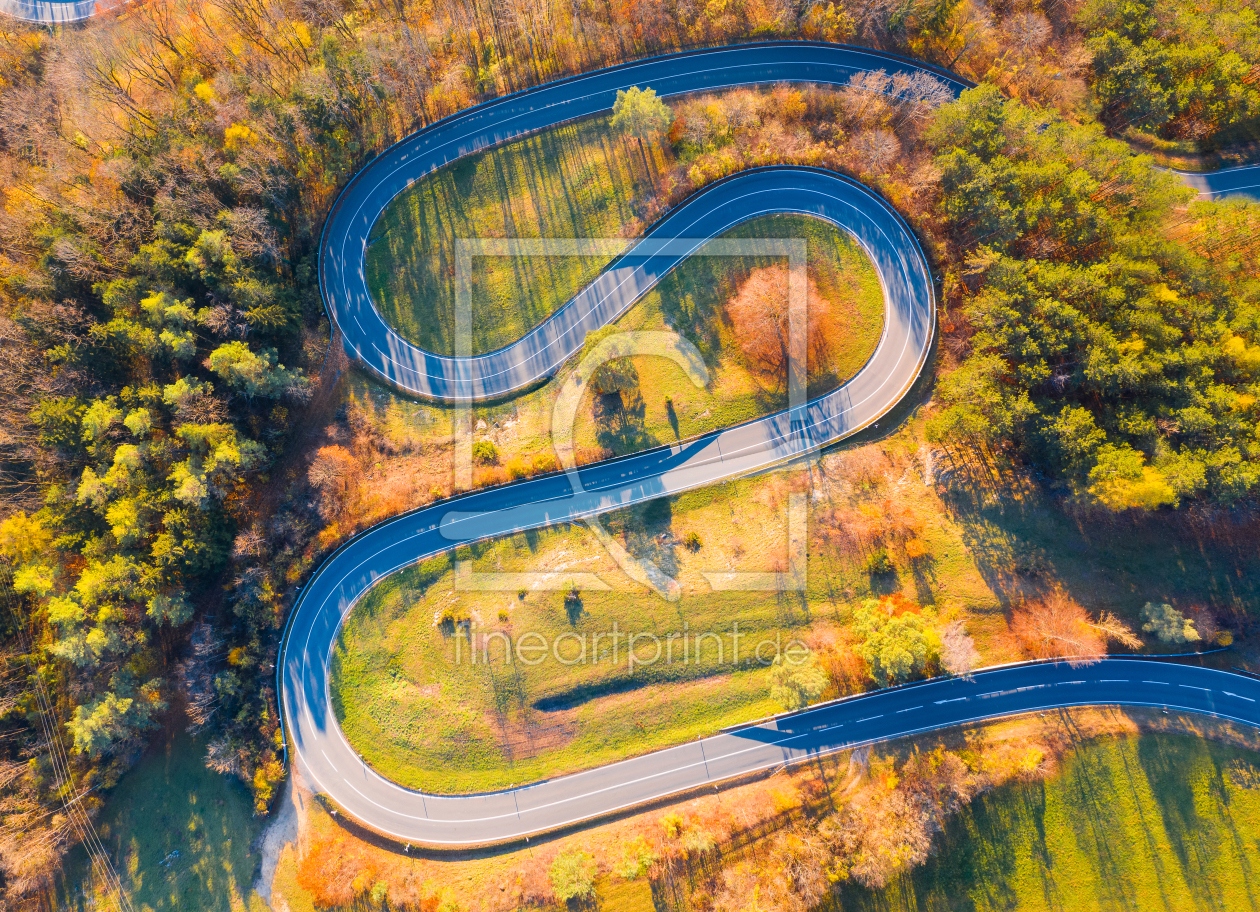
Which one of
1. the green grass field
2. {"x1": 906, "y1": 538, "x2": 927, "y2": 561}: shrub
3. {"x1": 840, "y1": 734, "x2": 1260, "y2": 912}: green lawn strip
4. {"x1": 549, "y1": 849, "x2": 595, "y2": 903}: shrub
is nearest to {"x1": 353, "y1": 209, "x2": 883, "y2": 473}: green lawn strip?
the green grass field

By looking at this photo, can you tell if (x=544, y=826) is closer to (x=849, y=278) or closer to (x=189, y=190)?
(x=849, y=278)

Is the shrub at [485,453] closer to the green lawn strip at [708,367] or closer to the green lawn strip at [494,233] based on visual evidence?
the green lawn strip at [708,367]

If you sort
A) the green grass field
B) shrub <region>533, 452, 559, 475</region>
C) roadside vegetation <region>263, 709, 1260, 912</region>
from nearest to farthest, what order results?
roadside vegetation <region>263, 709, 1260, 912</region>, the green grass field, shrub <region>533, 452, 559, 475</region>

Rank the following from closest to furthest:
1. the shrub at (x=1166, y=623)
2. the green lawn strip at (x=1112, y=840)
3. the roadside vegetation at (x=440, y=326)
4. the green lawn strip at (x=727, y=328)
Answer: the roadside vegetation at (x=440, y=326) < the shrub at (x=1166, y=623) < the green lawn strip at (x=1112, y=840) < the green lawn strip at (x=727, y=328)

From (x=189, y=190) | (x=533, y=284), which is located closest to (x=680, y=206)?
(x=533, y=284)

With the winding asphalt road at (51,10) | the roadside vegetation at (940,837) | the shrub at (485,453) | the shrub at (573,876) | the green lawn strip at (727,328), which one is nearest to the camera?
the shrub at (573,876)

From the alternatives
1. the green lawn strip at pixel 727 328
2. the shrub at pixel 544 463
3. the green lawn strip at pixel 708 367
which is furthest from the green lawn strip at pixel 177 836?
the green lawn strip at pixel 727 328

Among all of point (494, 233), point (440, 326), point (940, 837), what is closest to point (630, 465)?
point (440, 326)

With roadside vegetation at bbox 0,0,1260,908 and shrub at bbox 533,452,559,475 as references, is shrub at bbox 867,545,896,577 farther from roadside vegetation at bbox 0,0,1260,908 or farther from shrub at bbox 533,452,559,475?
shrub at bbox 533,452,559,475
